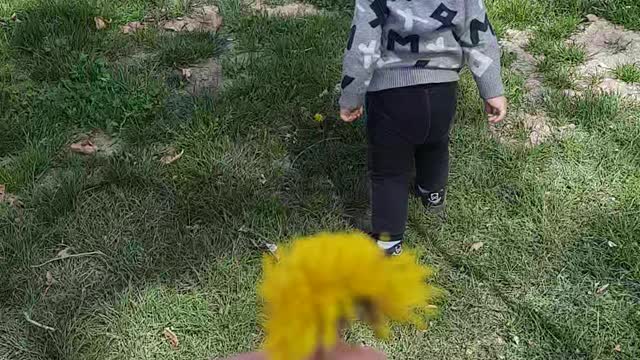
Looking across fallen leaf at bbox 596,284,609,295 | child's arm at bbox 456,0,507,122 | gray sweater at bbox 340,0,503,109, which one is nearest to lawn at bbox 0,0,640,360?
fallen leaf at bbox 596,284,609,295

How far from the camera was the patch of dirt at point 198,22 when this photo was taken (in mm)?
4145

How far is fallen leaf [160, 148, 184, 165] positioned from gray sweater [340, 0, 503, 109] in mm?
1032

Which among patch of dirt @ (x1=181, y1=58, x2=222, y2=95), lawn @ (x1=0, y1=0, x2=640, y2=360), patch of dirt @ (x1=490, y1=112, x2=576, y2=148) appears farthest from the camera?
patch of dirt @ (x1=181, y1=58, x2=222, y2=95)

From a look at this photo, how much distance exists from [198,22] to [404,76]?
207 cm

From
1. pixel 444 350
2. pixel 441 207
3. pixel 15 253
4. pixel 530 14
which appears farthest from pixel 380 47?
pixel 530 14

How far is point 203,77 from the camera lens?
380cm

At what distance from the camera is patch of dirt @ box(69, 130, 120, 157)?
10.9ft

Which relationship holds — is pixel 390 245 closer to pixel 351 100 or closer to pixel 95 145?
pixel 351 100

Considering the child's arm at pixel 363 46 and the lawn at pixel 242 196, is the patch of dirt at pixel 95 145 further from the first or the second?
the child's arm at pixel 363 46

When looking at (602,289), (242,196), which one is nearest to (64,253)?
(242,196)

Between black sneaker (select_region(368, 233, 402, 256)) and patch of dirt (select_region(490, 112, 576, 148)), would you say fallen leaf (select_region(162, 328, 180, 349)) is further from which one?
patch of dirt (select_region(490, 112, 576, 148))

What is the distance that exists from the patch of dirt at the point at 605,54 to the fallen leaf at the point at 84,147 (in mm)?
2415

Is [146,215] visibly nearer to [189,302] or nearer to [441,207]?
[189,302]

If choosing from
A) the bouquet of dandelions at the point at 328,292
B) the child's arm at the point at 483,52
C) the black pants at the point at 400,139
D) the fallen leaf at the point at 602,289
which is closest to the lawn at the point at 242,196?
the fallen leaf at the point at 602,289
